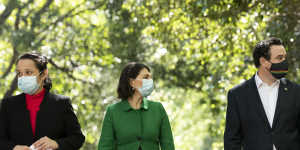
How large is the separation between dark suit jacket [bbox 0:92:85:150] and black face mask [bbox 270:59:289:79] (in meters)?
2.21

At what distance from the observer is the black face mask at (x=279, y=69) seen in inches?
228

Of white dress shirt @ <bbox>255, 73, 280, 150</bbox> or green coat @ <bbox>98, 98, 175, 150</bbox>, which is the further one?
green coat @ <bbox>98, 98, 175, 150</bbox>

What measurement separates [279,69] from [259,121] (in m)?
0.60

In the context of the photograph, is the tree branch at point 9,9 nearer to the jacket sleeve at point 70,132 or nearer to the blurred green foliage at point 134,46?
the blurred green foliage at point 134,46

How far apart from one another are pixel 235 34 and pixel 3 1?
952 cm

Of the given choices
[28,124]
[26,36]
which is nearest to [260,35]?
[26,36]

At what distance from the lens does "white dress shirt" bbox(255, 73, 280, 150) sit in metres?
5.87

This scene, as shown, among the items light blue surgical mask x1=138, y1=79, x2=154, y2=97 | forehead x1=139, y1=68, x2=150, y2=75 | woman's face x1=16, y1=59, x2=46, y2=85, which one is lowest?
light blue surgical mask x1=138, y1=79, x2=154, y2=97

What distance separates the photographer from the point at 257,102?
5.93 m

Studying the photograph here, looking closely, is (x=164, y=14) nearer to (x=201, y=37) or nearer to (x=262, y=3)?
(x=201, y=37)

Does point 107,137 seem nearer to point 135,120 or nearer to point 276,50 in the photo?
point 135,120

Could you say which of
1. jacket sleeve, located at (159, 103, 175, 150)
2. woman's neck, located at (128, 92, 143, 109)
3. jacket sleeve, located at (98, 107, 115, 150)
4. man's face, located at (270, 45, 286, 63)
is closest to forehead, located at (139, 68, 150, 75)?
woman's neck, located at (128, 92, 143, 109)

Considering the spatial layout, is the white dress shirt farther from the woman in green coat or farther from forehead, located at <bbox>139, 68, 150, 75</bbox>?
forehead, located at <bbox>139, 68, 150, 75</bbox>

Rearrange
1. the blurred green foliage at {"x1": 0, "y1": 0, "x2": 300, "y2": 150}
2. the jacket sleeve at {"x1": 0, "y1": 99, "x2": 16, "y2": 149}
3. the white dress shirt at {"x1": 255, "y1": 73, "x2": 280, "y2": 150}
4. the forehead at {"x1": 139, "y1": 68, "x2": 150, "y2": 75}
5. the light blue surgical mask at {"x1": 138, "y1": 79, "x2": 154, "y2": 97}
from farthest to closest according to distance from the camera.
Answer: the blurred green foliage at {"x1": 0, "y1": 0, "x2": 300, "y2": 150}, the forehead at {"x1": 139, "y1": 68, "x2": 150, "y2": 75}, the light blue surgical mask at {"x1": 138, "y1": 79, "x2": 154, "y2": 97}, the white dress shirt at {"x1": 255, "y1": 73, "x2": 280, "y2": 150}, the jacket sleeve at {"x1": 0, "y1": 99, "x2": 16, "y2": 149}
